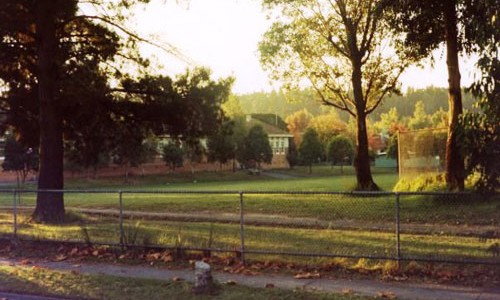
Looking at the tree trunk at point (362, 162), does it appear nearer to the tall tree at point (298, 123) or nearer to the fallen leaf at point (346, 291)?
the fallen leaf at point (346, 291)

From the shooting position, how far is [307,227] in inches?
655

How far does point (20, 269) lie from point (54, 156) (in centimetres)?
943

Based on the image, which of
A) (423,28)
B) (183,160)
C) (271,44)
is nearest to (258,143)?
(183,160)

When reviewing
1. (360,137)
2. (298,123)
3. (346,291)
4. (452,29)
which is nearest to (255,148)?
(298,123)

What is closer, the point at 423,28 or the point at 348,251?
the point at 348,251

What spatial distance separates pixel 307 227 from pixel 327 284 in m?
7.67

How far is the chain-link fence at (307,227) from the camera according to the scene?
441 inches

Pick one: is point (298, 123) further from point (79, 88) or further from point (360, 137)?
point (79, 88)

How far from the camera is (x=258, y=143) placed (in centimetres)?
7738

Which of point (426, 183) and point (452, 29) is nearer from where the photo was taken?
point (452, 29)

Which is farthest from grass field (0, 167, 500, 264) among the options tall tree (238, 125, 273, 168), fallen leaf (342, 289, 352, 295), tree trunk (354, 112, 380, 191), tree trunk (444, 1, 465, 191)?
tall tree (238, 125, 273, 168)

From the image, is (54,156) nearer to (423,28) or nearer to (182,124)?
(182,124)

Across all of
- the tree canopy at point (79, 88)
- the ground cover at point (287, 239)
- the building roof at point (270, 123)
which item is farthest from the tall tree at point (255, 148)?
the ground cover at point (287, 239)

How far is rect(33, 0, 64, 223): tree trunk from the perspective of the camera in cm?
1858
